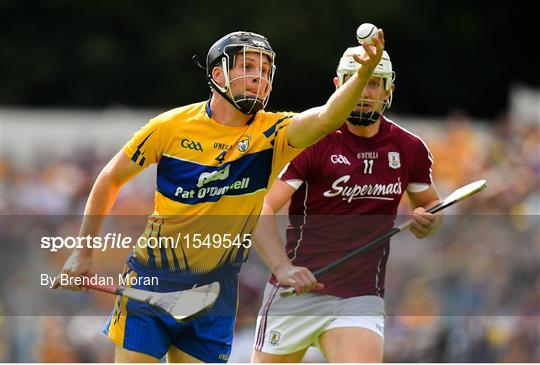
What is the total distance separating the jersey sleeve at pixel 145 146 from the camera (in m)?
6.41

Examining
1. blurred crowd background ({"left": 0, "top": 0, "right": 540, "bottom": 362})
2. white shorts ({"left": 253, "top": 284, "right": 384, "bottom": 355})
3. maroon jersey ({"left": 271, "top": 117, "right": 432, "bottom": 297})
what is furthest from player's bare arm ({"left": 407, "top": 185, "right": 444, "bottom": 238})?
blurred crowd background ({"left": 0, "top": 0, "right": 540, "bottom": 362})

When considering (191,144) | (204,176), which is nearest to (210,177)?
(204,176)

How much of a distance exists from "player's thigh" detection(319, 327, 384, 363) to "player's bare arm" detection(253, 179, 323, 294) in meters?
0.32

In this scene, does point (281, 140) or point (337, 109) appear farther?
point (281, 140)

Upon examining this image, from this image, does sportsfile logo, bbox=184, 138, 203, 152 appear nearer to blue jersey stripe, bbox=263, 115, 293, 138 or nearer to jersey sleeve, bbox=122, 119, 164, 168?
jersey sleeve, bbox=122, 119, 164, 168

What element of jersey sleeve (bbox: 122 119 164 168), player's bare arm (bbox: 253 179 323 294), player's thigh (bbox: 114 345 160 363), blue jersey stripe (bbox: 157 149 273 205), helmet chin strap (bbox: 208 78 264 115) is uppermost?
helmet chin strap (bbox: 208 78 264 115)

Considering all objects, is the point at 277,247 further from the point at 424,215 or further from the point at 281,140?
the point at 424,215

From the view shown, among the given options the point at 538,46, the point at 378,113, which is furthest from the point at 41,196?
the point at 538,46

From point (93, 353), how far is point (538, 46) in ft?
56.2

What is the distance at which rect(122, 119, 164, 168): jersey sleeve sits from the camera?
21.0 feet

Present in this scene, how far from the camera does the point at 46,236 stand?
12.0 meters

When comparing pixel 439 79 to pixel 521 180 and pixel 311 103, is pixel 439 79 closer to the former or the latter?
pixel 311 103

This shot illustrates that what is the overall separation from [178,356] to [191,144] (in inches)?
40.5

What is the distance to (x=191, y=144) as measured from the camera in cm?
642
